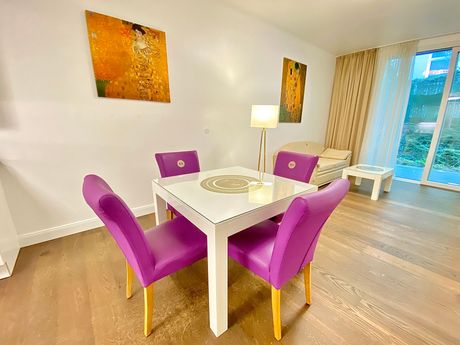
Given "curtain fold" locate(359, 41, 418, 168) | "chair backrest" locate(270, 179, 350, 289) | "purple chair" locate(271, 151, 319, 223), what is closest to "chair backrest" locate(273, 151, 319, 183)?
"purple chair" locate(271, 151, 319, 223)

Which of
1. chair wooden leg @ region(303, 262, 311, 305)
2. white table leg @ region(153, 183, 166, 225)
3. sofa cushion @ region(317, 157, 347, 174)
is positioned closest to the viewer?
chair wooden leg @ region(303, 262, 311, 305)

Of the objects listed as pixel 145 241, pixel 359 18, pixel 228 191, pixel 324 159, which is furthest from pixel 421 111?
pixel 145 241

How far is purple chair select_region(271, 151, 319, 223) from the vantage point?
1749mm

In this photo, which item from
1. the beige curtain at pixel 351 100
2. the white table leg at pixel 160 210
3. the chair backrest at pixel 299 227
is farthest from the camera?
the beige curtain at pixel 351 100

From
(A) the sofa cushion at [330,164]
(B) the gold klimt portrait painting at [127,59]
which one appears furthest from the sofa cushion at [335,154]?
(B) the gold klimt portrait painting at [127,59]

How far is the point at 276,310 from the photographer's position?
102 centimetres

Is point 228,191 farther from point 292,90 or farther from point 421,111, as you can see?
point 421,111

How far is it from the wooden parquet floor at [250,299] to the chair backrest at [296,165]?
74 cm

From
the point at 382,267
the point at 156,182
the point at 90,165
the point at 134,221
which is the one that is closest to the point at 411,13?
the point at 382,267

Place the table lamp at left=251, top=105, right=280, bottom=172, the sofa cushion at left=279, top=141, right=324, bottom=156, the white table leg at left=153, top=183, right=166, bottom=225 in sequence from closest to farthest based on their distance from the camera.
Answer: the white table leg at left=153, top=183, right=166, bottom=225 < the table lamp at left=251, top=105, right=280, bottom=172 < the sofa cushion at left=279, top=141, right=324, bottom=156

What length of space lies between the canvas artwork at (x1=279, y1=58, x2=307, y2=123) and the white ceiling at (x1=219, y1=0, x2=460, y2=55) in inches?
19.2

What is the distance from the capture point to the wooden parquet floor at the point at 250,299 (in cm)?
107

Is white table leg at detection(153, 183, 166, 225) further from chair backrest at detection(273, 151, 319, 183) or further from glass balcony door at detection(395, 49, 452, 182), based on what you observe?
glass balcony door at detection(395, 49, 452, 182)

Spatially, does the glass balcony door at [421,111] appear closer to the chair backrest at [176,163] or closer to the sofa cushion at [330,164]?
the sofa cushion at [330,164]
